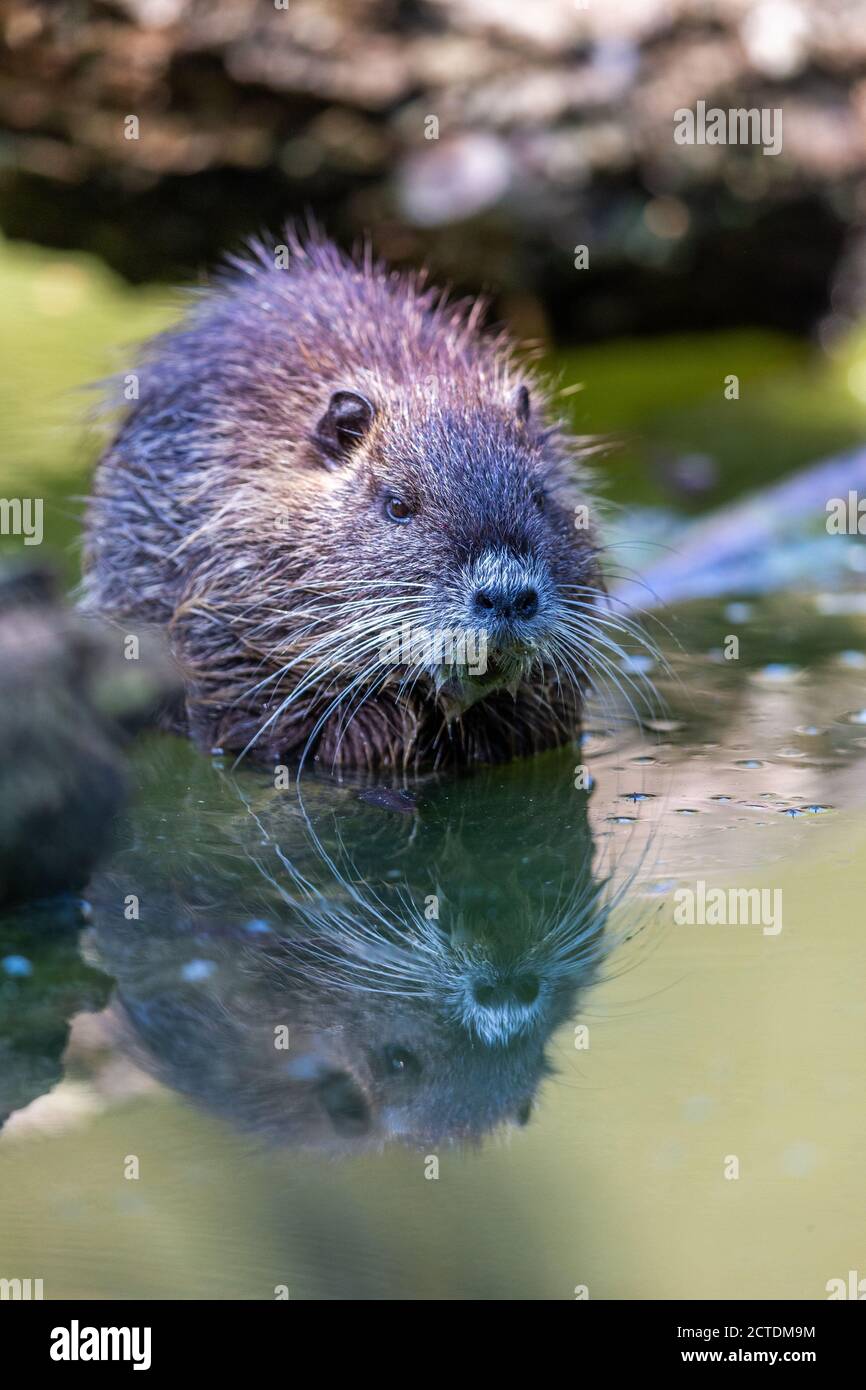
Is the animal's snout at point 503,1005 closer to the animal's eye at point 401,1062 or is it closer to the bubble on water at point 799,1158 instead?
the animal's eye at point 401,1062

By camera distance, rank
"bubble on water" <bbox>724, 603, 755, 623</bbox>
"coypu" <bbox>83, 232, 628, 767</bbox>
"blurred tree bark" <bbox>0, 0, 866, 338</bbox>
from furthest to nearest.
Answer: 1. "blurred tree bark" <bbox>0, 0, 866, 338</bbox>
2. "bubble on water" <bbox>724, 603, 755, 623</bbox>
3. "coypu" <bbox>83, 232, 628, 767</bbox>

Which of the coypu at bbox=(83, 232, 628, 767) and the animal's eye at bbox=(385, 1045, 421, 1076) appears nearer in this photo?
the animal's eye at bbox=(385, 1045, 421, 1076)

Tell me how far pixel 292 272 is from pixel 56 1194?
345 cm

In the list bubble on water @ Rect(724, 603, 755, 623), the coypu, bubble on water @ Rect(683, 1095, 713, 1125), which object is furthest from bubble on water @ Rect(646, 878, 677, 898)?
bubble on water @ Rect(724, 603, 755, 623)

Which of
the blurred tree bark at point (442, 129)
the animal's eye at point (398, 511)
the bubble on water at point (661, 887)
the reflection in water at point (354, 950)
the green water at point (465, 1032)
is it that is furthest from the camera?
the blurred tree bark at point (442, 129)

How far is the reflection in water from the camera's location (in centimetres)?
313

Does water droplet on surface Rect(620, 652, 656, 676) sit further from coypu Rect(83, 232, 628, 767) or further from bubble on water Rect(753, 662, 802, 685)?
coypu Rect(83, 232, 628, 767)

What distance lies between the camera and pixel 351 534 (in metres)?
4.51

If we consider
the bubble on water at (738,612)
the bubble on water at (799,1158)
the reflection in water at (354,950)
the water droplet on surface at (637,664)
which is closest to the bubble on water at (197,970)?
the reflection in water at (354,950)

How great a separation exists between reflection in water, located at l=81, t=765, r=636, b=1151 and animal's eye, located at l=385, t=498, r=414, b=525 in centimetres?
74

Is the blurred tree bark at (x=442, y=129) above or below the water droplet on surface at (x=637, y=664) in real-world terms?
above

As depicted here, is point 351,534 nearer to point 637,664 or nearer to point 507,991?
point 637,664

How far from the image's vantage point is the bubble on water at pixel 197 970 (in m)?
3.55
